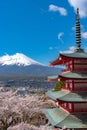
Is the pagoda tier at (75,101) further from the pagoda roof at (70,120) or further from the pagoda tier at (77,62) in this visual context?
the pagoda tier at (77,62)

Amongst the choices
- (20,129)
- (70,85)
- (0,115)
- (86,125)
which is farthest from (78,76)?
(0,115)

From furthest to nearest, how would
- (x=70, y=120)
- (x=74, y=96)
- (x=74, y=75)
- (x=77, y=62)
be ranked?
(x=77, y=62)
(x=74, y=75)
(x=74, y=96)
(x=70, y=120)

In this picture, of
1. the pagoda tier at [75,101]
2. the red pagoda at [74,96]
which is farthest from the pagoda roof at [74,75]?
the pagoda tier at [75,101]

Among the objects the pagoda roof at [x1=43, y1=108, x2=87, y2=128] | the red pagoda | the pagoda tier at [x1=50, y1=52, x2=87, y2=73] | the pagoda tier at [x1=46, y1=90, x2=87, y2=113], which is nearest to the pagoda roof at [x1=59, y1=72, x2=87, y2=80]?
the red pagoda

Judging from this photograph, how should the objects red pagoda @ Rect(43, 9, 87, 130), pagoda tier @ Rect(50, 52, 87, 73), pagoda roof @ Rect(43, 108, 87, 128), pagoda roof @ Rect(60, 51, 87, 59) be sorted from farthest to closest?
pagoda tier @ Rect(50, 52, 87, 73) → pagoda roof @ Rect(60, 51, 87, 59) → red pagoda @ Rect(43, 9, 87, 130) → pagoda roof @ Rect(43, 108, 87, 128)

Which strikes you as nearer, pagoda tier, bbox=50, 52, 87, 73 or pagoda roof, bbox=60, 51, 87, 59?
pagoda roof, bbox=60, 51, 87, 59

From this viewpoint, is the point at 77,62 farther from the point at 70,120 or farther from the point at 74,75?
the point at 70,120

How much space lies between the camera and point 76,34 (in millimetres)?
26156

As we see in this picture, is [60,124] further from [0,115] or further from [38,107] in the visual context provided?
[38,107]

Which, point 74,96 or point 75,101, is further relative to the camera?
point 74,96

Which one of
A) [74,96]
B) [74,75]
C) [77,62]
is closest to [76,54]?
[77,62]

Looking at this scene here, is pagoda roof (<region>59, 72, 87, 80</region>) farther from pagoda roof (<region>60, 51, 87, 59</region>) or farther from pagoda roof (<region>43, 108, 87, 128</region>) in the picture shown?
pagoda roof (<region>43, 108, 87, 128</region>)

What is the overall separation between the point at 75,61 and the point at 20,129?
6057 mm

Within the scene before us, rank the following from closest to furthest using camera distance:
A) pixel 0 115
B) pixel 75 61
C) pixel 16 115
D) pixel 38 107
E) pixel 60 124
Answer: pixel 60 124 → pixel 75 61 → pixel 0 115 → pixel 16 115 → pixel 38 107
